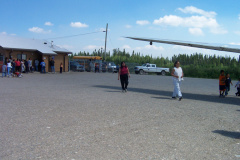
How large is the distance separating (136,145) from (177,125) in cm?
199

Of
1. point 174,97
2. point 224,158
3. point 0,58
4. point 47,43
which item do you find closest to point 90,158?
point 224,158

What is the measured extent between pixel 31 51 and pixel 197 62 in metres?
50.8

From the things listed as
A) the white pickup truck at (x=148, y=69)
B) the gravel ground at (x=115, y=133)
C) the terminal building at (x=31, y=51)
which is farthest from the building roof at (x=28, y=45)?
the gravel ground at (x=115, y=133)

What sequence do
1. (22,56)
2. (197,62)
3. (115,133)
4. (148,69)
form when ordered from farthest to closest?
1. (197,62)
2. (148,69)
3. (22,56)
4. (115,133)

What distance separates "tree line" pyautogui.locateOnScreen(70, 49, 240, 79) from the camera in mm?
47812

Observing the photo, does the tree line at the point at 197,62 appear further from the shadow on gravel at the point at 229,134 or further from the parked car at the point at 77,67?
the shadow on gravel at the point at 229,134

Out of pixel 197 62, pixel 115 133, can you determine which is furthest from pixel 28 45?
pixel 197 62

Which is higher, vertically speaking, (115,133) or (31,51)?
(31,51)

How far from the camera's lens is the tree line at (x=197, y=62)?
4781 centimetres

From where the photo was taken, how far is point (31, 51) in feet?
114

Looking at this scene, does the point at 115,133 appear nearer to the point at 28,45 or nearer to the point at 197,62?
the point at 28,45

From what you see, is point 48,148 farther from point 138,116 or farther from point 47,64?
point 47,64

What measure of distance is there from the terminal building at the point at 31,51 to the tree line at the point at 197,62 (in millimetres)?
15265

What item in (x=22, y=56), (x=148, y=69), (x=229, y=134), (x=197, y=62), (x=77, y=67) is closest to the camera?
(x=229, y=134)
